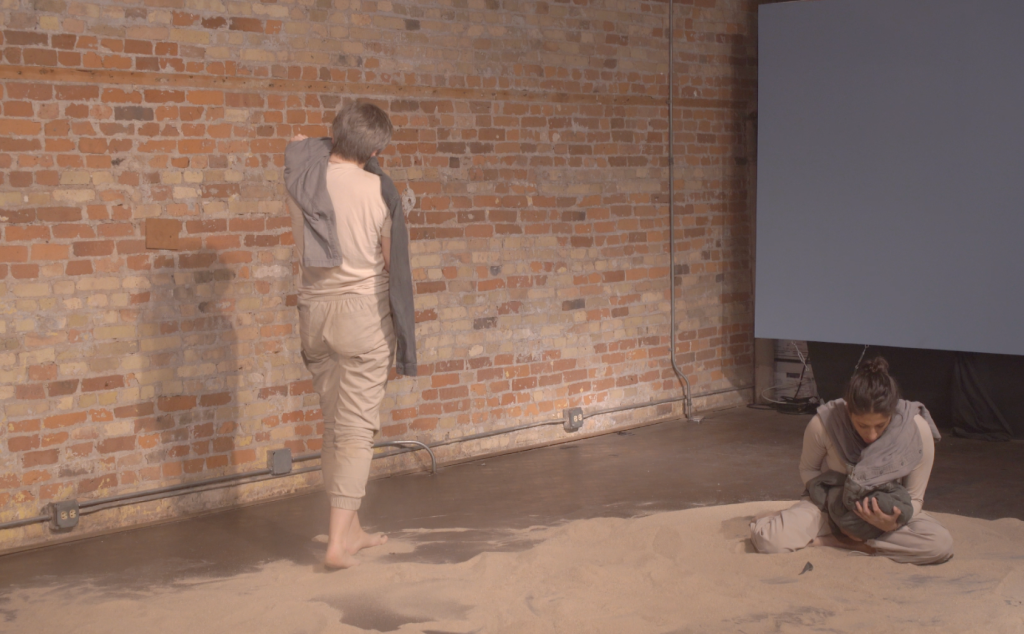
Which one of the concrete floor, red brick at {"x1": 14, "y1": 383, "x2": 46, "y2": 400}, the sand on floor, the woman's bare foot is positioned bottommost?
the concrete floor

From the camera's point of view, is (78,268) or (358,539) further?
(78,268)

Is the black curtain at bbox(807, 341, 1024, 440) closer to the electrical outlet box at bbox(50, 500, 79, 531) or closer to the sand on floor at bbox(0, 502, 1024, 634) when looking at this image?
the sand on floor at bbox(0, 502, 1024, 634)

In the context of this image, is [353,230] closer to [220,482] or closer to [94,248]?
[94,248]

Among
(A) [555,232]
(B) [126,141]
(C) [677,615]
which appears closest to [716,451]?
(A) [555,232]

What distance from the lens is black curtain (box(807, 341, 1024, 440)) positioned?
18.5ft

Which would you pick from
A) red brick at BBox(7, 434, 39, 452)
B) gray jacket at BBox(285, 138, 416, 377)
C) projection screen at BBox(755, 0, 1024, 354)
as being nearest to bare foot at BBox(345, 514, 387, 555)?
gray jacket at BBox(285, 138, 416, 377)

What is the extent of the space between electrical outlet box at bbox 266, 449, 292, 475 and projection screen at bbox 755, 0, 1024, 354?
10.5 feet

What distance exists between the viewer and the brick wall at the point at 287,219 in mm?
4043

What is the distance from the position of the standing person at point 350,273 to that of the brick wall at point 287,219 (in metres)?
1.00

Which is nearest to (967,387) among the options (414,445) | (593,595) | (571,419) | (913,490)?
(571,419)

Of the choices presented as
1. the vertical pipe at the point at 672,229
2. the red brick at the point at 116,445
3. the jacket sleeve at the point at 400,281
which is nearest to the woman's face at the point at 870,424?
the jacket sleeve at the point at 400,281

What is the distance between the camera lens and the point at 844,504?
11.5 feet

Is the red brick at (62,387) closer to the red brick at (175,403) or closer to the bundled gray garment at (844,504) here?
the red brick at (175,403)

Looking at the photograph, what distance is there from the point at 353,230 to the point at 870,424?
194 centimetres
